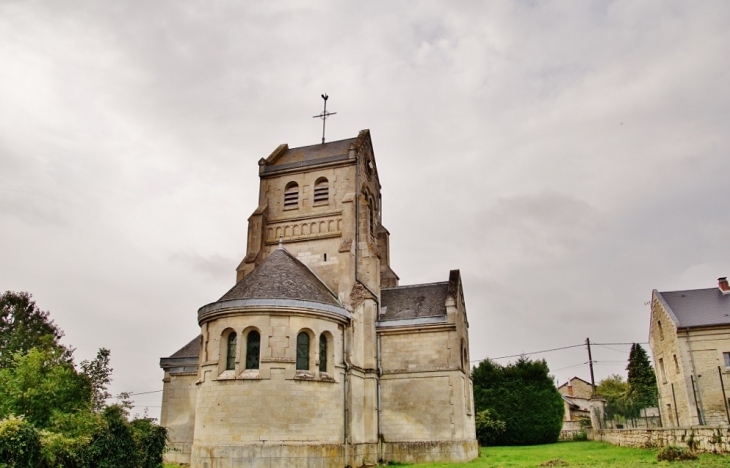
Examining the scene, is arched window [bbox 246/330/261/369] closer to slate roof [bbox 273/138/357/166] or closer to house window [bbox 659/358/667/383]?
slate roof [bbox 273/138/357/166]

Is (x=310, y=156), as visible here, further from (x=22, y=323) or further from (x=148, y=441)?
(x=22, y=323)

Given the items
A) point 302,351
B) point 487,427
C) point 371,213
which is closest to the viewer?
point 302,351

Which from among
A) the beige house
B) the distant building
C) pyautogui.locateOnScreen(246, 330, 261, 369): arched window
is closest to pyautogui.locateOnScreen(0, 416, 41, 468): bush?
pyautogui.locateOnScreen(246, 330, 261, 369): arched window

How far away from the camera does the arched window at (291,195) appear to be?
30.6m

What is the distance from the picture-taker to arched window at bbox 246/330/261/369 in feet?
71.1

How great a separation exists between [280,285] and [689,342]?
23.1 meters

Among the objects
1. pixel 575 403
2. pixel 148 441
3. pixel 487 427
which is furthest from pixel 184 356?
pixel 575 403

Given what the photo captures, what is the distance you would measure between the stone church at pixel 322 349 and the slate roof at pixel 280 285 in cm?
9

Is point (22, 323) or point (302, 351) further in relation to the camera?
point (22, 323)

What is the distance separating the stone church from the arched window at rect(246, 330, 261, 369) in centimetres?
4

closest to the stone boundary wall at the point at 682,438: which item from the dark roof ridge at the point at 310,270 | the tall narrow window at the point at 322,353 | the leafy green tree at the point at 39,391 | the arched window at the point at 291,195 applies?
the tall narrow window at the point at 322,353

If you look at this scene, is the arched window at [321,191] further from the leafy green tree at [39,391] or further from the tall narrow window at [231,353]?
Result: the leafy green tree at [39,391]

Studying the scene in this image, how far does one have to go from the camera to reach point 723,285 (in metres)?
33.7

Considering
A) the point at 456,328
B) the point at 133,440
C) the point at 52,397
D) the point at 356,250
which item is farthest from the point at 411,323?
the point at 52,397
